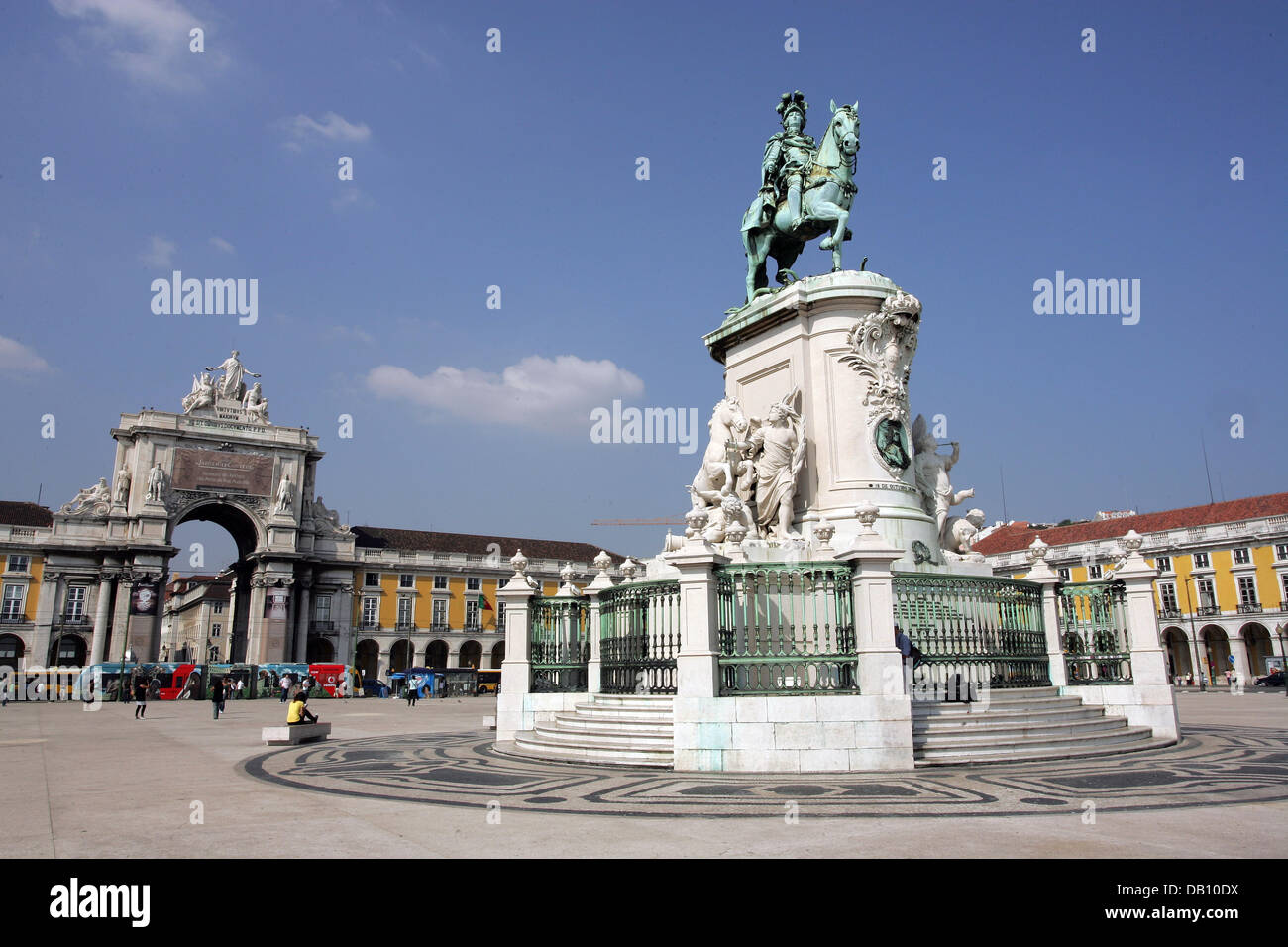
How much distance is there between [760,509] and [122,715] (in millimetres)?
23477

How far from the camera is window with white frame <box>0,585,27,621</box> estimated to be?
5991 centimetres

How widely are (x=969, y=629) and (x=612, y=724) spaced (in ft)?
16.1

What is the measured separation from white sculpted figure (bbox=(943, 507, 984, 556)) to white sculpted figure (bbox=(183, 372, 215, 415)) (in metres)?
64.2

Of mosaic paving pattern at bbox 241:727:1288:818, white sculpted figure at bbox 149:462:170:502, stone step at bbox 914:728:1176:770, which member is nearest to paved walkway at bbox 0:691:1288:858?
mosaic paving pattern at bbox 241:727:1288:818

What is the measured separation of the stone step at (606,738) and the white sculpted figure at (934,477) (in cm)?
625

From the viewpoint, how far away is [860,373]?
14.0m

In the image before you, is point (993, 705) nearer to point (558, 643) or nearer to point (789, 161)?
point (558, 643)

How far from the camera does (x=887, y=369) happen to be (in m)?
14.0

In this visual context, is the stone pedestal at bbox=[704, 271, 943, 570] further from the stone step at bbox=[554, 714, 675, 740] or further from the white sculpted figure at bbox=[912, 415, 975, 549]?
the stone step at bbox=[554, 714, 675, 740]

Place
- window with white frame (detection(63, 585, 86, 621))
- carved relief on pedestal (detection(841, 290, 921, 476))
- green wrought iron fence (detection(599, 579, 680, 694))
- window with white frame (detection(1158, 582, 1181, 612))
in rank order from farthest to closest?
window with white frame (detection(63, 585, 86, 621))
window with white frame (detection(1158, 582, 1181, 612))
carved relief on pedestal (detection(841, 290, 921, 476))
green wrought iron fence (detection(599, 579, 680, 694))

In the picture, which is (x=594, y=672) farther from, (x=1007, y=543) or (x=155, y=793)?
(x=1007, y=543)

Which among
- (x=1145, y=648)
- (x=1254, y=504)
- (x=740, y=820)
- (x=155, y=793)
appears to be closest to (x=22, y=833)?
(x=155, y=793)

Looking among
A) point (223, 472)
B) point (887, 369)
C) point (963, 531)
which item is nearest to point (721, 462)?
point (887, 369)

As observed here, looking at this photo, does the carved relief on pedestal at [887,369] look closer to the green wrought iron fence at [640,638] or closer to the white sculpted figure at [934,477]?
the white sculpted figure at [934,477]
